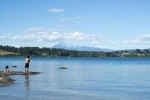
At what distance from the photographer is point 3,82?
38719mm

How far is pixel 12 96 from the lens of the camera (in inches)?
1104

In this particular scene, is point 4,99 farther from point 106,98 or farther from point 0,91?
point 106,98

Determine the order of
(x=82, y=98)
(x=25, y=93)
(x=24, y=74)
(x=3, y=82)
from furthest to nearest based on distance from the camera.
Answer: (x=24, y=74) < (x=3, y=82) < (x=25, y=93) < (x=82, y=98)

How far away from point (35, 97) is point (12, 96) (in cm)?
200

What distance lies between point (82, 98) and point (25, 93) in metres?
5.66

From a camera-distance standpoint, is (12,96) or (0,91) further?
(0,91)

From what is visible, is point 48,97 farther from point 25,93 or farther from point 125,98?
point 125,98

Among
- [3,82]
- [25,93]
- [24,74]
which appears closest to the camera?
[25,93]

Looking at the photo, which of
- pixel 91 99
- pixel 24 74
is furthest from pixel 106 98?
pixel 24 74

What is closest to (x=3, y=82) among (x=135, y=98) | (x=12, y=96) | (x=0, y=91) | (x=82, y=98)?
(x=0, y=91)

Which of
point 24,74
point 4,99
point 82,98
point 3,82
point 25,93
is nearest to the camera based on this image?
point 4,99

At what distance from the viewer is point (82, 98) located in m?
28.2

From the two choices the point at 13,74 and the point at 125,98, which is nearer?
the point at 125,98

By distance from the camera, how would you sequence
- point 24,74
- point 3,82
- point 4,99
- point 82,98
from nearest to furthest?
point 4,99 < point 82,98 < point 3,82 < point 24,74
